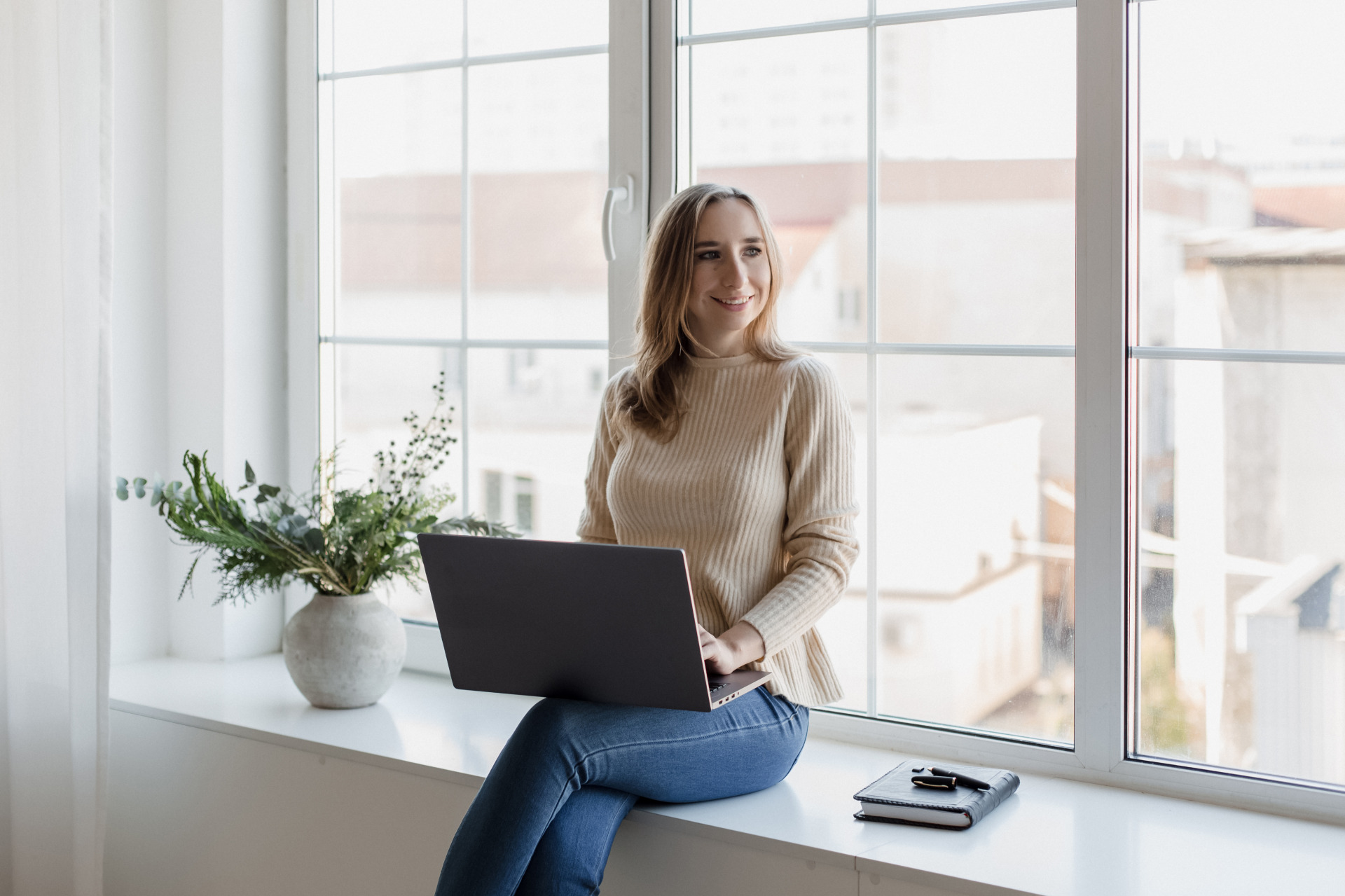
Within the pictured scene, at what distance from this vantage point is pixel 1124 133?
5.46 ft

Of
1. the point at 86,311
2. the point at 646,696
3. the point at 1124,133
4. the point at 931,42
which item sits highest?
the point at 931,42

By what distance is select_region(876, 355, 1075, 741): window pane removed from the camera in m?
1.79

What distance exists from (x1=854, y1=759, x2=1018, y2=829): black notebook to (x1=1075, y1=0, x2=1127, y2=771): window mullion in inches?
7.5

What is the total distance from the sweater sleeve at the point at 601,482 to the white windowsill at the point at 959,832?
1.22 feet

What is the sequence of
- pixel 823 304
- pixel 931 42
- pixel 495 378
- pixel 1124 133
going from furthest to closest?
1. pixel 495 378
2. pixel 823 304
3. pixel 931 42
4. pixel 1124 133

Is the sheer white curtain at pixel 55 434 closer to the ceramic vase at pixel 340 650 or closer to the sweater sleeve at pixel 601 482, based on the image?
the ceramic vase at pixel 340 650

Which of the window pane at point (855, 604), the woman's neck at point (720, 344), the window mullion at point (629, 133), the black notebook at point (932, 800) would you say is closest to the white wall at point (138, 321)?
the window mullion at point (629, 133)

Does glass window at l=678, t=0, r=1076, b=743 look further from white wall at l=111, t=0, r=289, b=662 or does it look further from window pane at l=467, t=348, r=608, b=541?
white wall at l=111, t=0, r=289, b=662

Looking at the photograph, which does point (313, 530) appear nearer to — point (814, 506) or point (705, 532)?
point (705, 532)

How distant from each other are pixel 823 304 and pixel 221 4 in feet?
4.54

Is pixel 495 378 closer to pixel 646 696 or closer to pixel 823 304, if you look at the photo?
pixel 823 304

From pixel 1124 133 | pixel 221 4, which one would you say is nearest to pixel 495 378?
pixel 221 4

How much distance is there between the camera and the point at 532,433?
230cm

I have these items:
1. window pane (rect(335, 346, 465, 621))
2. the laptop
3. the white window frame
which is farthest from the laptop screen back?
window pane (rect(335, 346, 465, 621))
